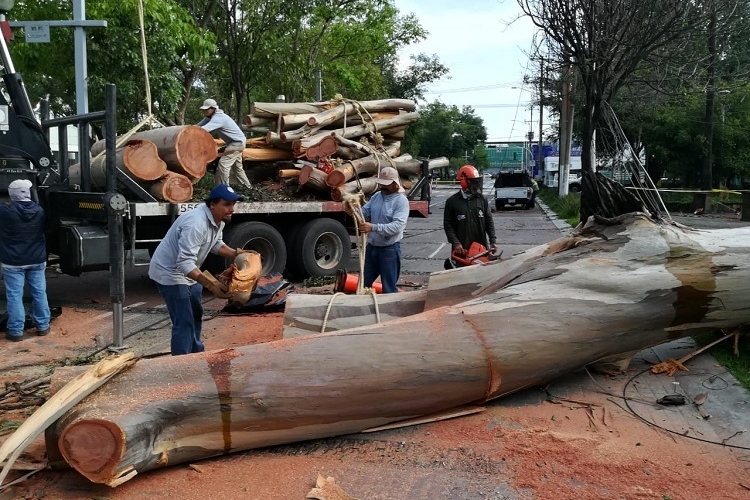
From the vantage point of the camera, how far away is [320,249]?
33.8ft

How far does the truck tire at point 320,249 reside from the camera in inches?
384

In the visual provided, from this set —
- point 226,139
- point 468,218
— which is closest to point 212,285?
point 468,218

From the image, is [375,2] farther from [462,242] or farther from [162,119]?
[462,242]

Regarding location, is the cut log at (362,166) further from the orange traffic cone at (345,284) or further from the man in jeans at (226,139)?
the orange traffic cone at (345,284)

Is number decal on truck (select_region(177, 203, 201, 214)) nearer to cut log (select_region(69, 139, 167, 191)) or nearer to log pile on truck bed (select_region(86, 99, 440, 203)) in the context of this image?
log pile on truck bed (select_region(86, 99, 440, 203))

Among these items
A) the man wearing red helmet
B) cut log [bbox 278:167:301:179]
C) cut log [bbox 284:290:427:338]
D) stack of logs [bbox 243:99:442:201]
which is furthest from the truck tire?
cut log [bbox 284:290:427:338]

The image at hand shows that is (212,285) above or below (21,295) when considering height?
above

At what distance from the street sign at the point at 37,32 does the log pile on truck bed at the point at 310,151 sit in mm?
1499

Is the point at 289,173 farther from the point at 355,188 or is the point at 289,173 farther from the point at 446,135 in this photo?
the point at 446,135

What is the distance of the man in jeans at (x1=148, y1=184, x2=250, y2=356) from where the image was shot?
4.81 m

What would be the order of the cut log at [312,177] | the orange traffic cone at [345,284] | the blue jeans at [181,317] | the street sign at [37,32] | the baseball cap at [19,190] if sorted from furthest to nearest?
1. the cut log at [312,177]
2. the street sign at [37,32]
3. the orange traffic cone at [345,284]
4. the baseball cap at [19,190]
5. the blue jeans at [181,317]


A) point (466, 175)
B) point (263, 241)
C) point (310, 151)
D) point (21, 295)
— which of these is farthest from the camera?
point (310, 151)

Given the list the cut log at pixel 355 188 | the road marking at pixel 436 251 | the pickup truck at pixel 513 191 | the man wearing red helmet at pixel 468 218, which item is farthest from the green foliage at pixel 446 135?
the man wearing red helmet at pixel 468 218

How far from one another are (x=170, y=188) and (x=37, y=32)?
110 inches
